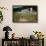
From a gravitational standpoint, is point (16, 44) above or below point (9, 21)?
below

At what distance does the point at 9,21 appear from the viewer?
489 centimetres

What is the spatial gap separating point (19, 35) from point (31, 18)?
2.08 feet

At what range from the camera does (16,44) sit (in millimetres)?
4688

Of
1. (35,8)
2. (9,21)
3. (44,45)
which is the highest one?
(35,8)

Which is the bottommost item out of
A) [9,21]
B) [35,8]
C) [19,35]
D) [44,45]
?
[44,45]

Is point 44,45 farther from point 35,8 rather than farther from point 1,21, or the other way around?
point 1,21

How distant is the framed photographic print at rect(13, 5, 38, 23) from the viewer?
4840 millimetres

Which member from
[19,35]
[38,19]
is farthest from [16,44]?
[38,19]

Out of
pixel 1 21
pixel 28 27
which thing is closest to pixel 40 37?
pixel 28 27

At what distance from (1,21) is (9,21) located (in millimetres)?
242

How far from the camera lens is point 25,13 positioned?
16.0 feet

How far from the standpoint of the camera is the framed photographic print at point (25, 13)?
484 cm

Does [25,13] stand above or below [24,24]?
above

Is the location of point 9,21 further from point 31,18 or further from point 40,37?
point 40,37
